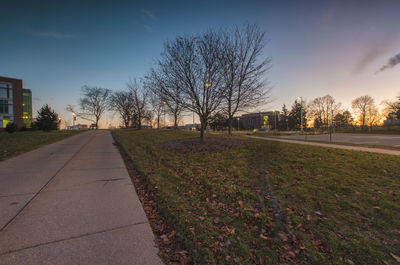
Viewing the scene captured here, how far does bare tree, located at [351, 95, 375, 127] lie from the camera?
5650cm

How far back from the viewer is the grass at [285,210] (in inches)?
91.6

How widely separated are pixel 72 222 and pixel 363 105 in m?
83.1

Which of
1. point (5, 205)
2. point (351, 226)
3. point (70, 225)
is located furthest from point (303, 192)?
point (5, 205)

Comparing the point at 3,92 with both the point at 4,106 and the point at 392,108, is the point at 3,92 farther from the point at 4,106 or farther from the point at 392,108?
the point at 392,108

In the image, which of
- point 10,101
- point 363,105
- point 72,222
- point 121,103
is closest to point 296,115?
point 363,105

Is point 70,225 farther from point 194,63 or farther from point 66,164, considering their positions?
point 194,63

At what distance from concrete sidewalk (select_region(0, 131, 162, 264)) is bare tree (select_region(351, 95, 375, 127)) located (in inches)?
3171

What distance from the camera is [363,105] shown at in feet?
190

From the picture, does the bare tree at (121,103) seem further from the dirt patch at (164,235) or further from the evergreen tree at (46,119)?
the dirt patch at (164,235)

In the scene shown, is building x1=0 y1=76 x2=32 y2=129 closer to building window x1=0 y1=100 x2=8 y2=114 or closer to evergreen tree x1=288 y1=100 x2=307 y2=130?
building window x1=0 y1=100 x2=8 y2=114

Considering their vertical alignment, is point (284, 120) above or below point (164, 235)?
above

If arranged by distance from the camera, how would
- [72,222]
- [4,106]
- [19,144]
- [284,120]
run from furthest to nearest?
[284,120]
[4,106]
[19,144]
[72,222]

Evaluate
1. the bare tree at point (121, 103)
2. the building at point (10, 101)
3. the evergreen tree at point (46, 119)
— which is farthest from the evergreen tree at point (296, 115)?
the building at point (10, 101)

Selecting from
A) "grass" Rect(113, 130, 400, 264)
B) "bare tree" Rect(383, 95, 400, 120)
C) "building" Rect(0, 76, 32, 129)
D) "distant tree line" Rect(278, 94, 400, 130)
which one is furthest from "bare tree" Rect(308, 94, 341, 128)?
"building" Rect(0, 76, 32, 129)
